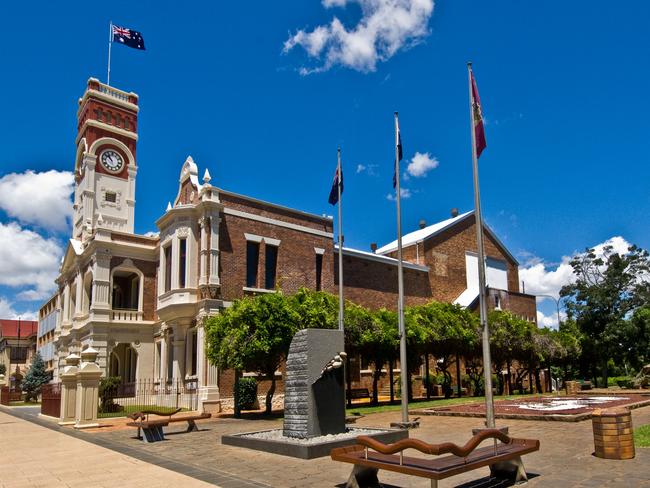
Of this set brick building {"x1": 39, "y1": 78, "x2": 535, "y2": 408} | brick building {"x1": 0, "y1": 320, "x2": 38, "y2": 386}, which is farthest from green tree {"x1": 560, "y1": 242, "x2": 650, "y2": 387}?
brick building {"x1": 0, "y1": 320, "x2": 38, "y2": 386}

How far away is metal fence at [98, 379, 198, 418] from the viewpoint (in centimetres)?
2566

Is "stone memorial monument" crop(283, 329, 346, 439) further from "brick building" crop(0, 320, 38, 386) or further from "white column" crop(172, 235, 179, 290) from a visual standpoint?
"brick building" crop(0, 320, 38, 386)

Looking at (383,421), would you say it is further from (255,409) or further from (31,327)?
(31,327)

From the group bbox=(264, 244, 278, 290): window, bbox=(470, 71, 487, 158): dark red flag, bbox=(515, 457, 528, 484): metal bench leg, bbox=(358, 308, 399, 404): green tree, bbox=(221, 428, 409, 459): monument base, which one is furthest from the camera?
bbox=(264, 244, 278, 290): window

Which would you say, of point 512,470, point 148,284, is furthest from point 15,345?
point 512,470

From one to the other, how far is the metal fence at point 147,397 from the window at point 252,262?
566cm

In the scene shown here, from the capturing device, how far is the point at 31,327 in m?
100

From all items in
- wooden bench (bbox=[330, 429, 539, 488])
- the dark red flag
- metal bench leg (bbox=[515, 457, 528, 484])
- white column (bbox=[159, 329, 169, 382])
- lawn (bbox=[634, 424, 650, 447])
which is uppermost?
the dark red flag

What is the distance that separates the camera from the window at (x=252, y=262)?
29484mm

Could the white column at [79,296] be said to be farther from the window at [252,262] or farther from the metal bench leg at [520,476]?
the metal bench leg at [520,476]

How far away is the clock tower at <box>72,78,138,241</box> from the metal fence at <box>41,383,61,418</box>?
59.4 ft

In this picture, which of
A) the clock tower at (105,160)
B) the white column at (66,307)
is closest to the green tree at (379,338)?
the white column at (66,307)

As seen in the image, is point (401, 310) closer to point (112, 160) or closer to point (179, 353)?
point (179, 353)

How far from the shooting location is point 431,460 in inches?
281
